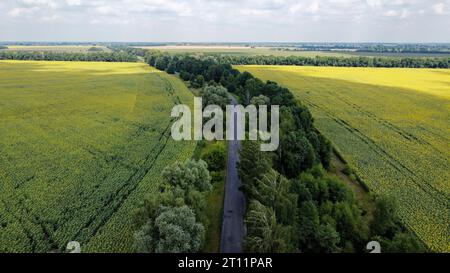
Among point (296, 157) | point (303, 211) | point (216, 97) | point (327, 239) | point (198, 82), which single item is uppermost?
point (198, 82)

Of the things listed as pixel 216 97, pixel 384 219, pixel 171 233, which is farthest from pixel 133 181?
pixel 216 97

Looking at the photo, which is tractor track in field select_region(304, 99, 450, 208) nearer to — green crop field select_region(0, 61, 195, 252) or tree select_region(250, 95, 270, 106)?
tree select_region(250, 95, 270, 106)

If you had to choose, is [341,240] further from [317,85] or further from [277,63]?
[277,63]

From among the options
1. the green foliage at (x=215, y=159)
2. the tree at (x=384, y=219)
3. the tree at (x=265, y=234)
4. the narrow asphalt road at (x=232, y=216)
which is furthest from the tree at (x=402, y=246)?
the green foliage at (x=215, y=159)

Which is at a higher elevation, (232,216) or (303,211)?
(303,211)

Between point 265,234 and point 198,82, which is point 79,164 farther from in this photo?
point 198,82

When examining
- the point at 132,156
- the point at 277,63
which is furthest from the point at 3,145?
the point at 277,63
